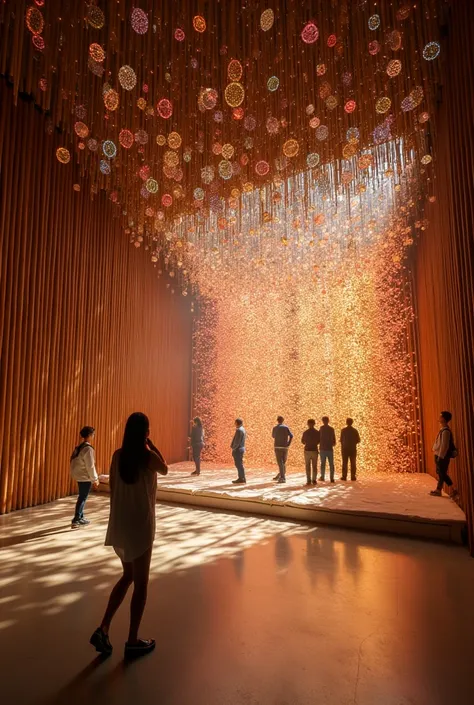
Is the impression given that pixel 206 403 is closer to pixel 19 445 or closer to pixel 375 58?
pixel 19 445

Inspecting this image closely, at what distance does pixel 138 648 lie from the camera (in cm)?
216

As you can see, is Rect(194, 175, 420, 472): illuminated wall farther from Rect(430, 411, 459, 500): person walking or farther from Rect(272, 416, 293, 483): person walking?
Rect(430, 411, 459, 500): person walking

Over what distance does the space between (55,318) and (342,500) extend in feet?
16.2

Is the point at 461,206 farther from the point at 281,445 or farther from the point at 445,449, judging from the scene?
the point at 281,445

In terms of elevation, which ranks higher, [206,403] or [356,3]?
[356,3]

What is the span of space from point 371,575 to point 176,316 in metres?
7.89

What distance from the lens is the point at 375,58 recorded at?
13.6ft

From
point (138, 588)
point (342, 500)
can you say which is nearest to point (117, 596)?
point (138, 588)

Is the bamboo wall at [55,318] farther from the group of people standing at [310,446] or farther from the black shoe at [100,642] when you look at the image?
the black shoe at [100,642]

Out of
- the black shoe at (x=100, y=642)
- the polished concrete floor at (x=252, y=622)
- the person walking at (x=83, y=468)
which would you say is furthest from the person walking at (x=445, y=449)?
the black shoe at (x=100, y=642)

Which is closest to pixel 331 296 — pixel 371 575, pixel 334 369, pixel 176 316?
pixel 334 369

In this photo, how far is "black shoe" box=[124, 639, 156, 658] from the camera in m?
2.15

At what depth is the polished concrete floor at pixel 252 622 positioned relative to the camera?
6.25 feet

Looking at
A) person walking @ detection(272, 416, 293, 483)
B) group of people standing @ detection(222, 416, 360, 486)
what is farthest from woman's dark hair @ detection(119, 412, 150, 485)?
person walking @ detection(272, 416, 293, 483)
